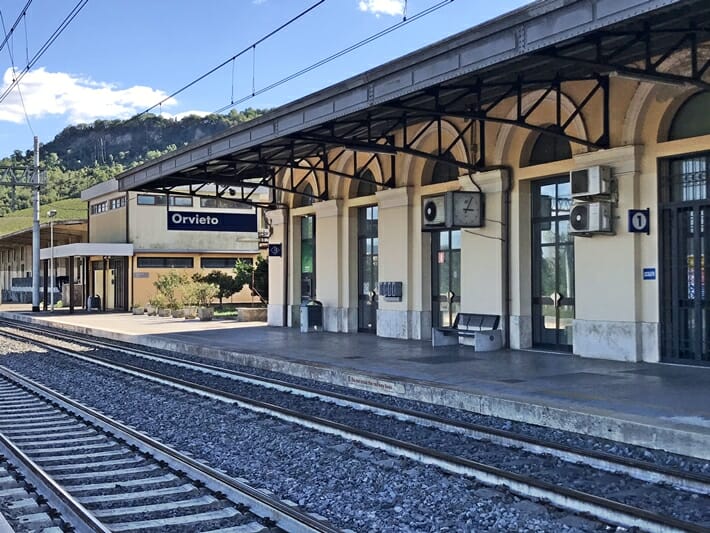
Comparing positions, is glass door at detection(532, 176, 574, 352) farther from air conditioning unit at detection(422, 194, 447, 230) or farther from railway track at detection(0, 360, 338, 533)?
railway track at detection(0, 360, 338, 533)

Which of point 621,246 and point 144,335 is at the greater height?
point 621,246

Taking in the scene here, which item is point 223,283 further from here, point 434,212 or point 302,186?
point 434,212

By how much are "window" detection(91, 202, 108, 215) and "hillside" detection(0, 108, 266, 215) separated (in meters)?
39.2

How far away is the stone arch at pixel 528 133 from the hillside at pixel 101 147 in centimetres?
7785

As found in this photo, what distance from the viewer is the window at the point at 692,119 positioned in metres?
13.2

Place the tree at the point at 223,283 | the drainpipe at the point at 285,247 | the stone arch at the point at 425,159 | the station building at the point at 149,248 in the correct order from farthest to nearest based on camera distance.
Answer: the station building at the point at 149,248
the tree at the point at 223,283
the drainpipe at the point at 285,247
the stone arch at the point at 425,159

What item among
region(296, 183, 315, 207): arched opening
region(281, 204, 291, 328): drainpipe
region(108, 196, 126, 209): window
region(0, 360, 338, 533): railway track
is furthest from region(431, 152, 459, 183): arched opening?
region(108, 196, 126, 209): window

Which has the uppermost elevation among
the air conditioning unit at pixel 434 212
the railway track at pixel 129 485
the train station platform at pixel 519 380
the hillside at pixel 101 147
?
the hillside at pixel 101 147

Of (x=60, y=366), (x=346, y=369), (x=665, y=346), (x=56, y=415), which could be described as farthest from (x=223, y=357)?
(x=665, y=346)

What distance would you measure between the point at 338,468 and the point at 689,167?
9.00 meters

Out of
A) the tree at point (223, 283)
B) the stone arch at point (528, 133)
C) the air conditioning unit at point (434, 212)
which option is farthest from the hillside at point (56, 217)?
the stone arch at point (528, 133)

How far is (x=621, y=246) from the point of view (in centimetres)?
1425

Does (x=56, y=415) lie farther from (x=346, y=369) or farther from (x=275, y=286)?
(x=275, y=286)

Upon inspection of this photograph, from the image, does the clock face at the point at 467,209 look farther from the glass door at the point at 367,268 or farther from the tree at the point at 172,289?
the tree at the point at 172,289
